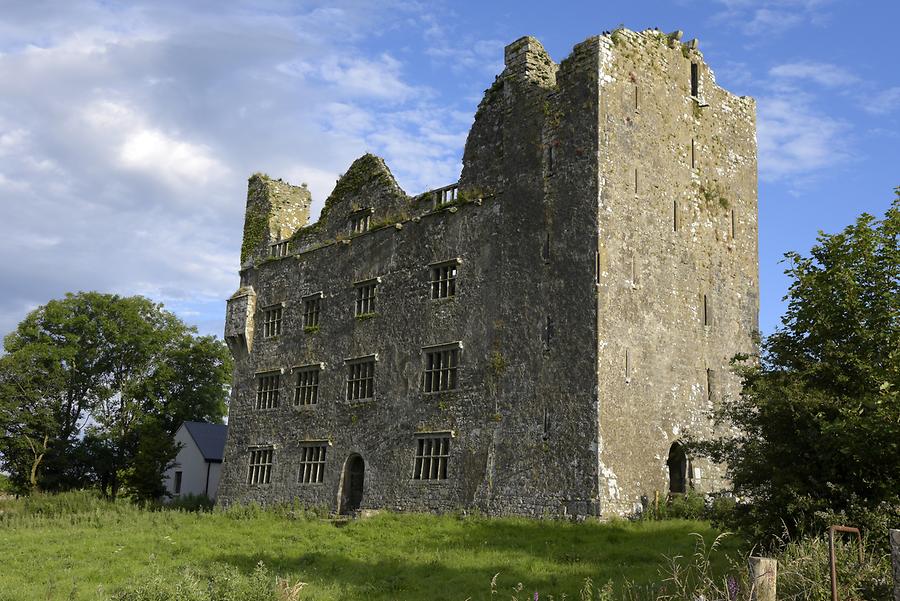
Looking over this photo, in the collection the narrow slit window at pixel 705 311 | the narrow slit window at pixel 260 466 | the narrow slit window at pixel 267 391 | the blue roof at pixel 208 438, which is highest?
the narrow slit window at pixel 705 311

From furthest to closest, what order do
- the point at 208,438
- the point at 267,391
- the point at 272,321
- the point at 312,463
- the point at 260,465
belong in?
1. the point at 208,438
2. the point at 272,321
3. the point at 267,391
4. the point at 260,465
5. the point at 312,463

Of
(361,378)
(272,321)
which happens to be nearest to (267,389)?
(272,321)

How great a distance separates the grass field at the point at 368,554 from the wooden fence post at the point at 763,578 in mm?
5679

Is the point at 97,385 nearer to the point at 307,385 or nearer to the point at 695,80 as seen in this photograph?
the point at 307,385

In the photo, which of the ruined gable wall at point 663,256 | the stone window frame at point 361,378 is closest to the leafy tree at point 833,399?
the ruined gable wall at point 663,256

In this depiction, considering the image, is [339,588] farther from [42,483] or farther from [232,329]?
[42,483]

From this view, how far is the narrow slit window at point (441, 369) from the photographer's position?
27.9m

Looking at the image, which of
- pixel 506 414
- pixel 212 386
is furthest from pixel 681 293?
pixel 212 386

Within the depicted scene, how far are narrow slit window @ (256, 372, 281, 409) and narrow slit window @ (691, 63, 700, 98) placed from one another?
19.2m

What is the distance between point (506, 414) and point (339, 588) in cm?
950

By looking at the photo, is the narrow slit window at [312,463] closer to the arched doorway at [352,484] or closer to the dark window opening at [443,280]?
the arched doorway at [352,484]

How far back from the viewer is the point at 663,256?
87.1ft

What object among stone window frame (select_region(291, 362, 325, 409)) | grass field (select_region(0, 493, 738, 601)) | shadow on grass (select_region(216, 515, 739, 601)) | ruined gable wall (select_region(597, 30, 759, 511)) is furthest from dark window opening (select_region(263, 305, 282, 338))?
ruined gable wall (select_region(597, 30, 759, 511))

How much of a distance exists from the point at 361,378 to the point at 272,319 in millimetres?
7272
